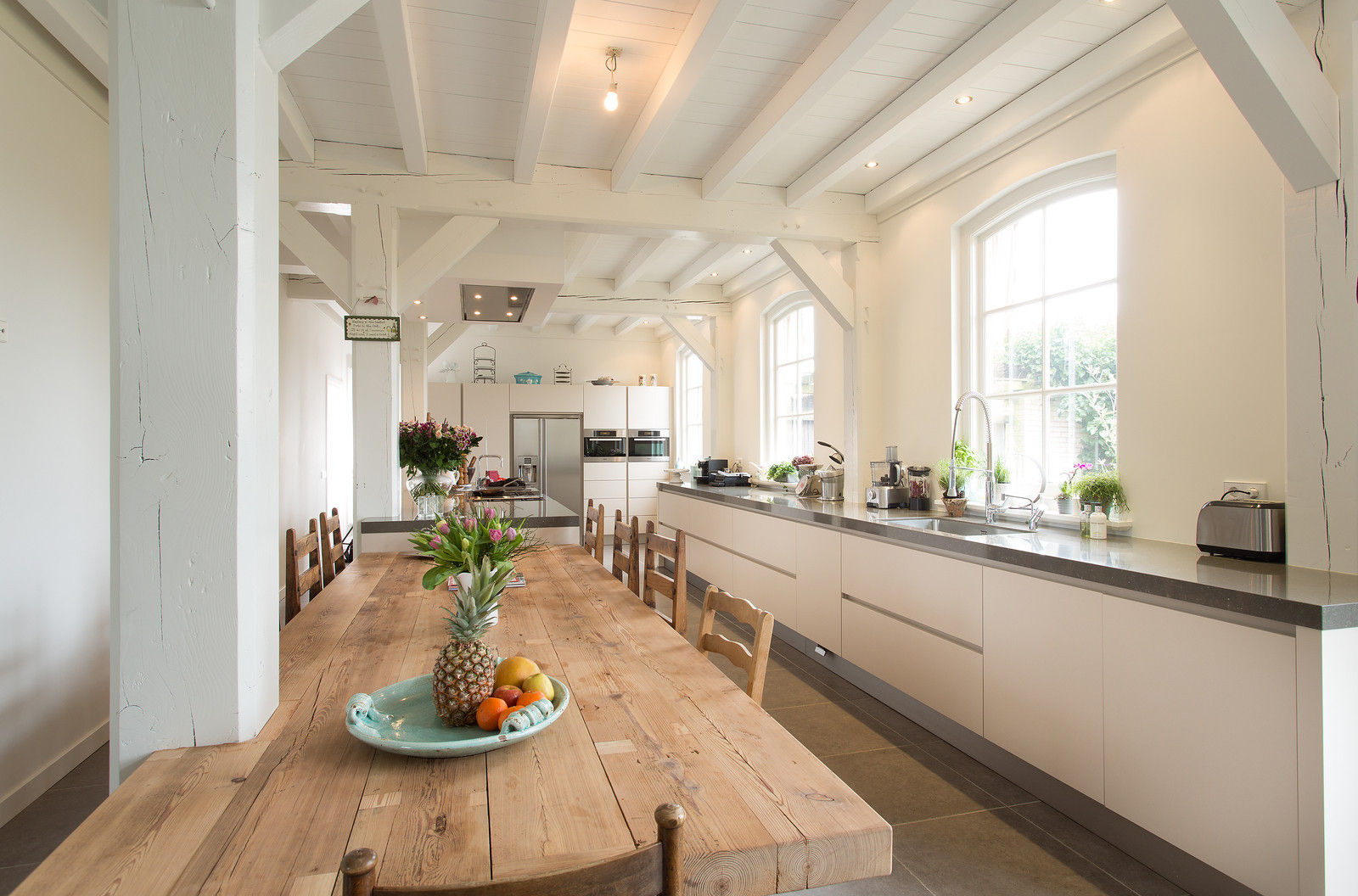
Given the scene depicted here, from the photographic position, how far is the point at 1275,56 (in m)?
2.02

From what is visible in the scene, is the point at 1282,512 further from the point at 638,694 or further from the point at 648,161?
the point at 648,161

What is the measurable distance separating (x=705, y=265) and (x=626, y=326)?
11.3 ft

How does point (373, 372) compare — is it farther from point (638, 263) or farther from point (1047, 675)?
point (1047, 675)

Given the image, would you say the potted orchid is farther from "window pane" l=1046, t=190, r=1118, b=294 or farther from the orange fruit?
"window pane" l=1046, t=190, r=1118, b=294

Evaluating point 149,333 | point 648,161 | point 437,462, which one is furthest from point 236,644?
point 648,161

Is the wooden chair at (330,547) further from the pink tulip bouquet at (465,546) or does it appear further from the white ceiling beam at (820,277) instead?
the white ceiling beam at (820,277)

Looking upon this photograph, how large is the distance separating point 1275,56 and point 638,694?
7.92 ft

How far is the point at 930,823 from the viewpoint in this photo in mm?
2355

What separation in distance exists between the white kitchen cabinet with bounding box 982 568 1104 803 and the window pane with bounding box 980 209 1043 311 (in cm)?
167

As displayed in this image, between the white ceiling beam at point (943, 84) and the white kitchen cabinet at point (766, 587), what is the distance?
2.35 meters

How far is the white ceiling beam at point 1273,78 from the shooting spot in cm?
199

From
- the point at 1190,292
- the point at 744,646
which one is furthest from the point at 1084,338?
the point at 744,646

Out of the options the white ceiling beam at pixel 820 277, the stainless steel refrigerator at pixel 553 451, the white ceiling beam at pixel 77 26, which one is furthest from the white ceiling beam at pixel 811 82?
the stainless steel refrigerator at pixel 553 451

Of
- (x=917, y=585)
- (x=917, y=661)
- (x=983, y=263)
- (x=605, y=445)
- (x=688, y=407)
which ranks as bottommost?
(x=917, y=661)
